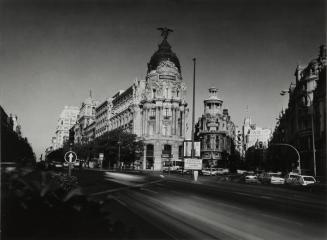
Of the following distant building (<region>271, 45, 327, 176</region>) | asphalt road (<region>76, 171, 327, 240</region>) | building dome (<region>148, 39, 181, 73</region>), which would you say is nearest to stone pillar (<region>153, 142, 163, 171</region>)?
building dome (<region>148, 39, 181, 73</region>)

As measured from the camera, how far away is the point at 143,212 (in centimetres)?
1438

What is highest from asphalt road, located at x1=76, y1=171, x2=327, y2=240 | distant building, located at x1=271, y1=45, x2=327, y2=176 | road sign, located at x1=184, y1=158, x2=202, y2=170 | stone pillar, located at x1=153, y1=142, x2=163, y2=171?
distant building, located at x1=271, y1=45, x2=327, y2=176

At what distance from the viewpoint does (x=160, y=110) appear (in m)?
103

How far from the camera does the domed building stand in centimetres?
9944

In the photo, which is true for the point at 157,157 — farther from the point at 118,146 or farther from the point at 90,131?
the point at 90,131

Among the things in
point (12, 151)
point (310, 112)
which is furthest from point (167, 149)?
point (12, 151)

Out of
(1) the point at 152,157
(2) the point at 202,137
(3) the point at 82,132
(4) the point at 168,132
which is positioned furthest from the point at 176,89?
(3) the point at 82,132

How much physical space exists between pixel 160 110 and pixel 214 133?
114ft

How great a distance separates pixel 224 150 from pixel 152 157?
3999 cm

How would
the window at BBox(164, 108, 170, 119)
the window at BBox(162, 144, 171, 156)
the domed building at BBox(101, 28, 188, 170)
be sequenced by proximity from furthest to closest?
the window at BBox(164, 108, 170, 119) → the domed building at BBox(101, 28, 188, 170) → the window at BBox(162, 144, 171, 156)

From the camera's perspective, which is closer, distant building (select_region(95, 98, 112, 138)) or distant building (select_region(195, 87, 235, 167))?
distant building (select_region(195, 87, 235, 167))

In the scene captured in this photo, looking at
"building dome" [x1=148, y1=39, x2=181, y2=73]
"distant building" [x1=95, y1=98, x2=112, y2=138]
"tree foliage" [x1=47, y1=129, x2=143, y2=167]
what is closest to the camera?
"tree foliage" [x1=47, y1=129, x2=143, y2=167]

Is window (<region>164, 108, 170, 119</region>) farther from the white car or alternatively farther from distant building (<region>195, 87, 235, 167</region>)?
the white car

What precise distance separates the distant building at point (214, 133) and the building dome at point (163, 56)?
3191cm
